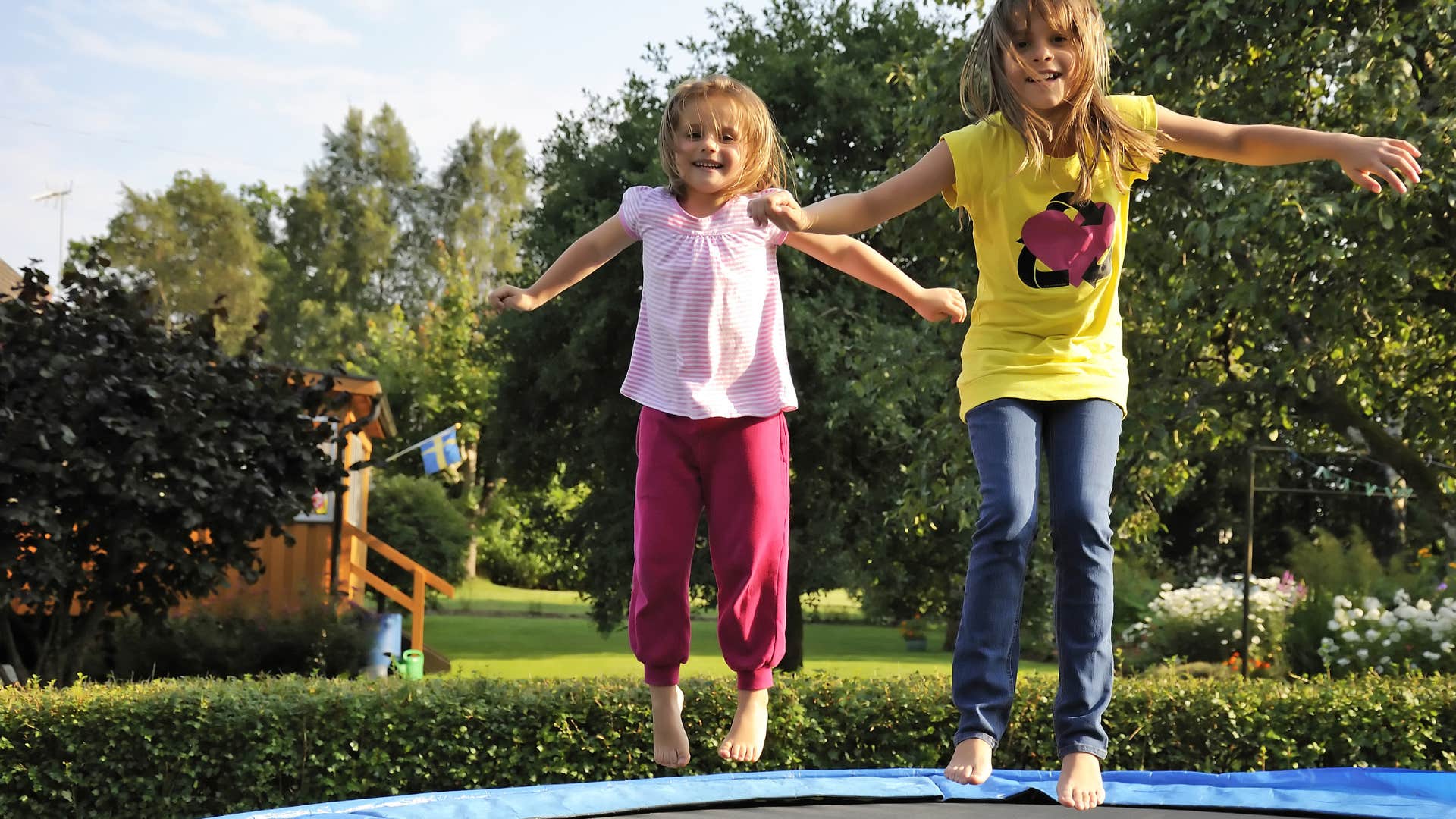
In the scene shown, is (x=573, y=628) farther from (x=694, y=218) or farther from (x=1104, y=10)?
(x=694, y=218)

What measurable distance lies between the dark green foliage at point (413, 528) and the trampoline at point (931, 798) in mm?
14835

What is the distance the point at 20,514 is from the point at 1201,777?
17.6 ft

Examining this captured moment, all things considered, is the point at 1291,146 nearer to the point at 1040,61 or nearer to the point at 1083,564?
the point at 1040,61

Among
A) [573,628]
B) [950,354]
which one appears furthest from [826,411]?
[573,628]

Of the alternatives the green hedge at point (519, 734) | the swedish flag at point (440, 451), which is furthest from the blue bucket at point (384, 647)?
the green hedge at point (519, 734)

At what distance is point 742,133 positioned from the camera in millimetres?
2717

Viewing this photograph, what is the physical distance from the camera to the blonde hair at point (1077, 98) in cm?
238

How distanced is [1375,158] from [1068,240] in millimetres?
538

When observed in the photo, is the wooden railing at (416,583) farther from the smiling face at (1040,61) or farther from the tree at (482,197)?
the tree at (482,197)

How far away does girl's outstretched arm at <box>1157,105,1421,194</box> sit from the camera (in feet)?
7.58

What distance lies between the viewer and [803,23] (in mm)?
13281

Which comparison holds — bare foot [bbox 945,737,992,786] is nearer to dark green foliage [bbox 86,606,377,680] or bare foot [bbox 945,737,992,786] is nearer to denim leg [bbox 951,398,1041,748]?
denim leg [bbox 951,398,1041,748]

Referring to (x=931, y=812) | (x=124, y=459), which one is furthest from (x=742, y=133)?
(x=124, y=459)

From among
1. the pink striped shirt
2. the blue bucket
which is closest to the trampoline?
the pink striped shirt
